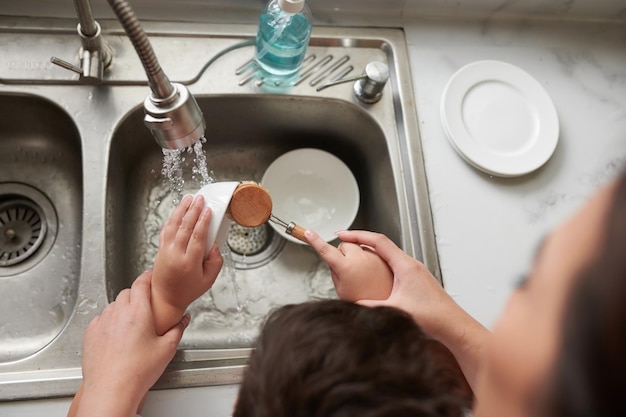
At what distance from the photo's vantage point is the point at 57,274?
79 centimetres

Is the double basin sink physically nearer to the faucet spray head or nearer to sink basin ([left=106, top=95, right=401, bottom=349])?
sink basin ([left=106, top=95, right=401, bottom=349])

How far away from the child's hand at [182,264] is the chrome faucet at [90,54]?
267mm

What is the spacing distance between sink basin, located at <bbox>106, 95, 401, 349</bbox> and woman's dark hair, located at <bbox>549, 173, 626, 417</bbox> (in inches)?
20.7

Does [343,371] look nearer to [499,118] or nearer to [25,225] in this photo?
[499,118]

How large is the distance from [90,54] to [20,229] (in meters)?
0.36

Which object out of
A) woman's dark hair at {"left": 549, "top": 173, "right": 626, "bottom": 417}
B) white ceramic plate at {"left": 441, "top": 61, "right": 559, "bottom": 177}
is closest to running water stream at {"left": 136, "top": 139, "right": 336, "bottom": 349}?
white ceramic plate at {"left": 441, "top": 61, "right": 559, "bottom": 177}

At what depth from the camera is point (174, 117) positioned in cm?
52

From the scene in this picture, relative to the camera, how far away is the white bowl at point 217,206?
1.99 ft

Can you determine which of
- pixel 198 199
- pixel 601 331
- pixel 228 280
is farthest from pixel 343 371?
pixel 228 280

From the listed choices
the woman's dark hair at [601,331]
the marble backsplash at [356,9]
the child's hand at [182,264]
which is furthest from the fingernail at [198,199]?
the woman's dark hair at [601,331]

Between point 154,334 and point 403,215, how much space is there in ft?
1.35

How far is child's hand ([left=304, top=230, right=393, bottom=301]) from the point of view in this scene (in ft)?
2.11

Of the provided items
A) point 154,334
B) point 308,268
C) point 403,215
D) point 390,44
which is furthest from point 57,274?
point 390,44

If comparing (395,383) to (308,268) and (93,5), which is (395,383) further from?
(93,5)
